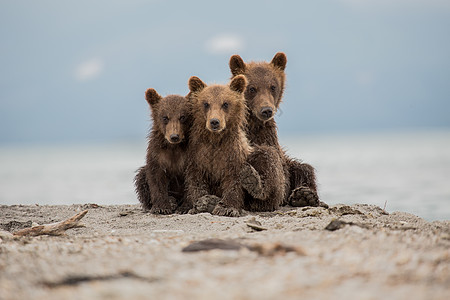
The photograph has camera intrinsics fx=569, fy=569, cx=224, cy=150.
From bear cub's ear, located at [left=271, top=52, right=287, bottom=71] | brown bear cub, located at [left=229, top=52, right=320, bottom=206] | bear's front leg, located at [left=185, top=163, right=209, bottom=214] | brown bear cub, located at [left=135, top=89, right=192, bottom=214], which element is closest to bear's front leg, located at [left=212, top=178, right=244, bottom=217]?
bear's front leg, located at [left=185, top=163, right=209, bottom=214]

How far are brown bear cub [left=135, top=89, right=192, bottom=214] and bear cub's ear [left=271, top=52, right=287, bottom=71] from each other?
186 cm

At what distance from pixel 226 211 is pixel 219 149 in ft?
2.69

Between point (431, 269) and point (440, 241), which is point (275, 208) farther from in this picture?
point (431, 269)

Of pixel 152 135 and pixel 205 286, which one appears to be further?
pixel 152 135

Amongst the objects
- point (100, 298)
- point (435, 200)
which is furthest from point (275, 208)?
point (435, 200)

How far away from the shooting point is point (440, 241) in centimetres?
438

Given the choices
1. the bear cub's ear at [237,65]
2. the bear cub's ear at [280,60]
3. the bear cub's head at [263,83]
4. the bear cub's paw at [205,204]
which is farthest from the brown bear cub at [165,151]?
the bear cub's ear at [280,60]

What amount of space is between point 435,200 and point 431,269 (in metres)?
9.77

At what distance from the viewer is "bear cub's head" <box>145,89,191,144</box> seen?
7.17 m

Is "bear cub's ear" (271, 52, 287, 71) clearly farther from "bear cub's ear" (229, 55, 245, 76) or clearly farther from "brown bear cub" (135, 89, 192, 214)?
"brown bear cub" (135, 89, 192, 214)

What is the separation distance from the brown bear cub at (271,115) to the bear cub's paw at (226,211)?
123cm

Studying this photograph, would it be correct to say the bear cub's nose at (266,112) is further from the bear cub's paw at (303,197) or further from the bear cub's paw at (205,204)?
the bear cub's paw at (205,204)

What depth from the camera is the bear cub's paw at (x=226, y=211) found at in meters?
6.87

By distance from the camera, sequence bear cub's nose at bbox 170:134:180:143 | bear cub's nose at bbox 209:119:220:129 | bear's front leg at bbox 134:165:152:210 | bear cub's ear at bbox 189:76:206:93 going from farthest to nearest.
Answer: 1. bear's front leg at bbox 134:165:152:210
2. bear cub's ear at bbox 189:76:206:93
3. bear cub's nose at bbox 170:134:180:143
4. bear cub's nose at bbox 209:119:220:129
